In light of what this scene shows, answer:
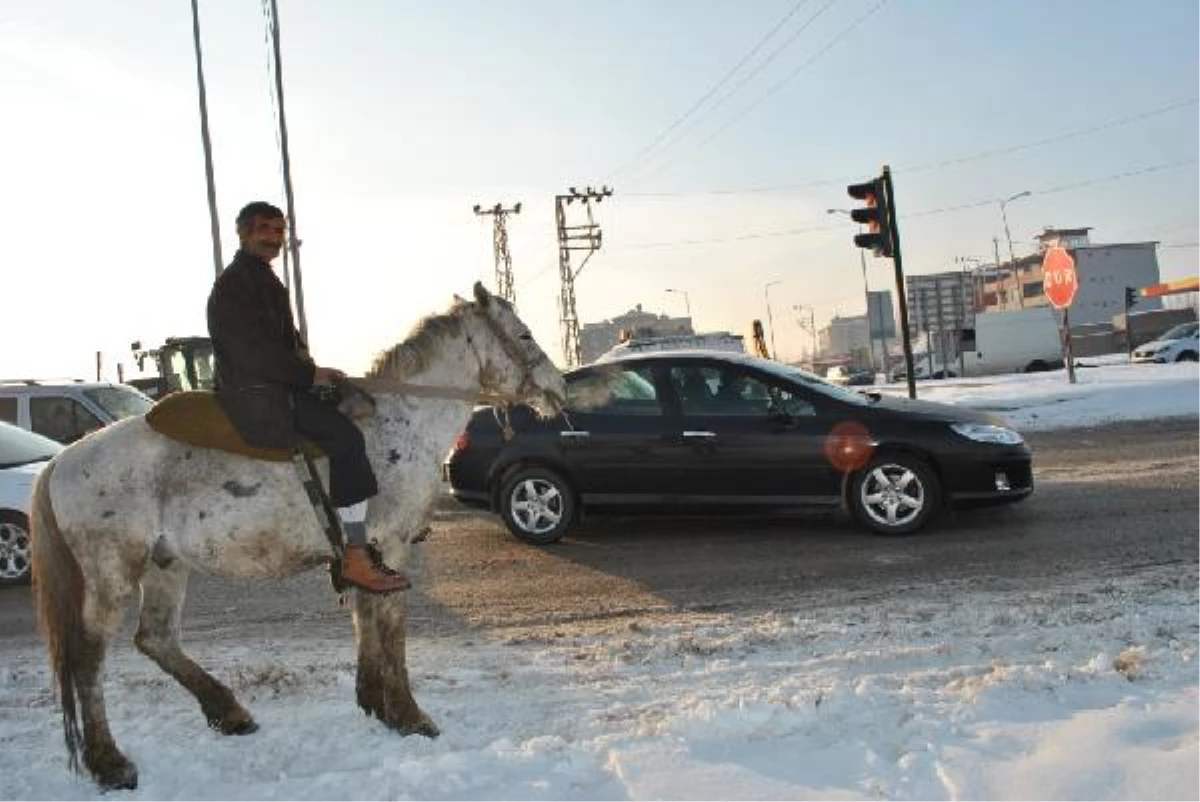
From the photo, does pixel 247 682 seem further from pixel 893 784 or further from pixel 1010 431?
pixel 1010 431

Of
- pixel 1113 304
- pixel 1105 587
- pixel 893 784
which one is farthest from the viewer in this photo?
pixel 1113 304

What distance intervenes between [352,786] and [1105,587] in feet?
15.6

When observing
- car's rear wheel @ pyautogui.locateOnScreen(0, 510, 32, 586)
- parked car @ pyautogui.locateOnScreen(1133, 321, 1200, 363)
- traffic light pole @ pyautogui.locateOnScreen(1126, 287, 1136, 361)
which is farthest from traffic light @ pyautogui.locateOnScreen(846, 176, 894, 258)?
traffic light pole @ pyautogui.locateOnScreen(1126, 287, 1136, 361)

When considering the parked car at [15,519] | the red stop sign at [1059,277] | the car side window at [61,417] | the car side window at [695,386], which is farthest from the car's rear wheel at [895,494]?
the red stop sign at [1059,277]

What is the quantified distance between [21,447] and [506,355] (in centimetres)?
740

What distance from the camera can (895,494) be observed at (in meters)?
8.91

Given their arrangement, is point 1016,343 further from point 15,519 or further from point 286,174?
point 15,519

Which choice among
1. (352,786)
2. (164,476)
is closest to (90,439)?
(164,476)

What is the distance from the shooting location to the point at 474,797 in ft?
11.9

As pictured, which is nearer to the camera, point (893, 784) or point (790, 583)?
point (893, 784)

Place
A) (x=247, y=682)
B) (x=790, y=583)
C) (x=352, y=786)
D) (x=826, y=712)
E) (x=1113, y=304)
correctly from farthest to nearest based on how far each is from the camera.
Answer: (x=1113, y=304), (x=790, y=583), (x=247, y=682), (x=826, y=712), (x=352, y=786)

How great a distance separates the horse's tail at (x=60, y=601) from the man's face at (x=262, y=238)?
123 cm

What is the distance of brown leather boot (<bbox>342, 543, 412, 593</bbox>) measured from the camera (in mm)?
4363

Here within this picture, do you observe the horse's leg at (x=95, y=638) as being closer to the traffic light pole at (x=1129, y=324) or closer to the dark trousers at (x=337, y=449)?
the dark trousers at (x=337, y=449)
